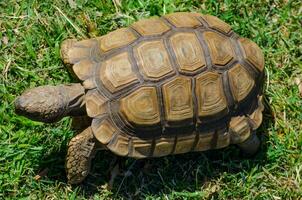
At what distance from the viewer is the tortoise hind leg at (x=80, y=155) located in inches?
182

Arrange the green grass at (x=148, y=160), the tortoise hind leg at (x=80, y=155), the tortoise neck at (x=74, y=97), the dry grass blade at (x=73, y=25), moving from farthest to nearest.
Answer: the dry grass blade at (x=73, y=25)
the green grass at (x=148, y=160)
the tortoise hind leg at (x=80, y=155)
the tortoise neck at (x=74, y=97)

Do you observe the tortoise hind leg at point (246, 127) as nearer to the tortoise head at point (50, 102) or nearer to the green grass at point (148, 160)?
the green grass at point (148, 160)

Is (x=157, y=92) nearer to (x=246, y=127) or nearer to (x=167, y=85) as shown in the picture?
(x=167, y=85)

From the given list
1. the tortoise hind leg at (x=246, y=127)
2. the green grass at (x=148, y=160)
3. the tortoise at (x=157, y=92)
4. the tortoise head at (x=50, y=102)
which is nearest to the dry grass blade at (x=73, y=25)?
the green grass at (x=148, y=160)

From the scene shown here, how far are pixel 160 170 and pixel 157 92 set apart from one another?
935mm

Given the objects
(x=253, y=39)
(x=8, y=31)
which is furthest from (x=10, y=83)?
(x=253, y=39)

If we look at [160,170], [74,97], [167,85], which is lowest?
[160,170]

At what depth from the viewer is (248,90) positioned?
15.3ft

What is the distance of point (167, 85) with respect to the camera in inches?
174

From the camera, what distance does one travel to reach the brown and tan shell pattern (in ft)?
14.5

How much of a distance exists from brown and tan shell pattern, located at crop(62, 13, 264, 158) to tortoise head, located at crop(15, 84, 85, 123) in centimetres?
13

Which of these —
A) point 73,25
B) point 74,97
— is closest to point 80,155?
point 74,97

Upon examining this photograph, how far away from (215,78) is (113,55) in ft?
2.78

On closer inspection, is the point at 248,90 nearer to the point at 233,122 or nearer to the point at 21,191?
the point at 233,122
